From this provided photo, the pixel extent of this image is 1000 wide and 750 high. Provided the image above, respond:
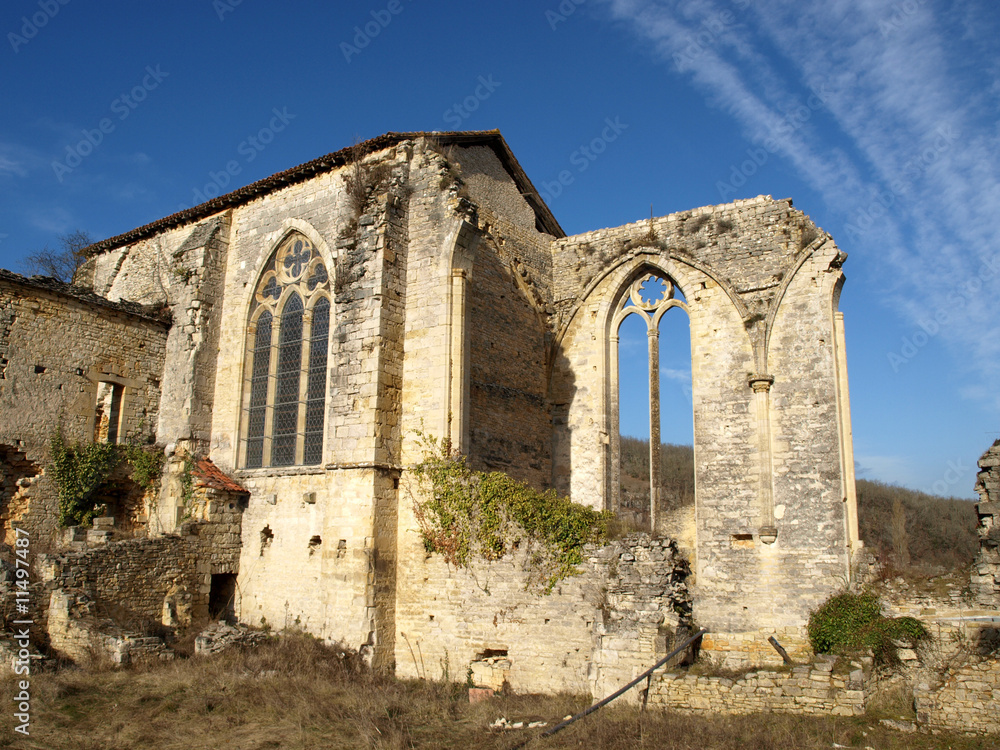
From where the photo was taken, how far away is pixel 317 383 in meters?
13.2

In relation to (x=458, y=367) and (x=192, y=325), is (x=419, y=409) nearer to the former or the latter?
(x=458, y=367)

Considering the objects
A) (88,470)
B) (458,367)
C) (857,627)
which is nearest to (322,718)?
(458,367)

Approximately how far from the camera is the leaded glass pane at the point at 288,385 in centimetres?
1315

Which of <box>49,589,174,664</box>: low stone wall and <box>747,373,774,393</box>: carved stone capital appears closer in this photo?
<box>49,589,174,664</box>: low stone wall

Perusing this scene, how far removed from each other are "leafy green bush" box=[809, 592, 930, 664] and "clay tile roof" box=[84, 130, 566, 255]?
349 inches

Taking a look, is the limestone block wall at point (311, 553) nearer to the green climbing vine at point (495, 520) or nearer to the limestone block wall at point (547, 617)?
the limestone block wall at point (547, 617)

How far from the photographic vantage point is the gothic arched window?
42.8 feet

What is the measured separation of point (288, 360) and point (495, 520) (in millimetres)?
5429

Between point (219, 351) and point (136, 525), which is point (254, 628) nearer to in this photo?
point (136, 525)

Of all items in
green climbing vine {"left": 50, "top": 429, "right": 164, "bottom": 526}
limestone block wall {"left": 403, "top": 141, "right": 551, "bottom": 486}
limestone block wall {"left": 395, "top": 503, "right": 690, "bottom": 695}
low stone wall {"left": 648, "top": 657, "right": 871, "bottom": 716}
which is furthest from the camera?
green climbing vine {"left": 50, "top": 429, "right": 164, "bottom": 526}

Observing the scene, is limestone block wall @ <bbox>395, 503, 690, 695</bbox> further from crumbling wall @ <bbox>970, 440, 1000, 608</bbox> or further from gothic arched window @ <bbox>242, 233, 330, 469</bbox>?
crumbling wall @ <bbox>970, 440, 1000, 608</bbox>

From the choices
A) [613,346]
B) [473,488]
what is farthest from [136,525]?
[613,346]

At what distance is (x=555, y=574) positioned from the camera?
31.9ft

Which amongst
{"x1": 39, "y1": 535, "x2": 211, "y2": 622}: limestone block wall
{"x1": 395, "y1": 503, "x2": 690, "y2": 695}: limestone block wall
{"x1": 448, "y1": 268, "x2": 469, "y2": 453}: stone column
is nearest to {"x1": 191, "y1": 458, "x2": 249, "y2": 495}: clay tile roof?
{"x1": 39, "y1": 535, "x2": 211, "y2": 622}: limestone block wall
